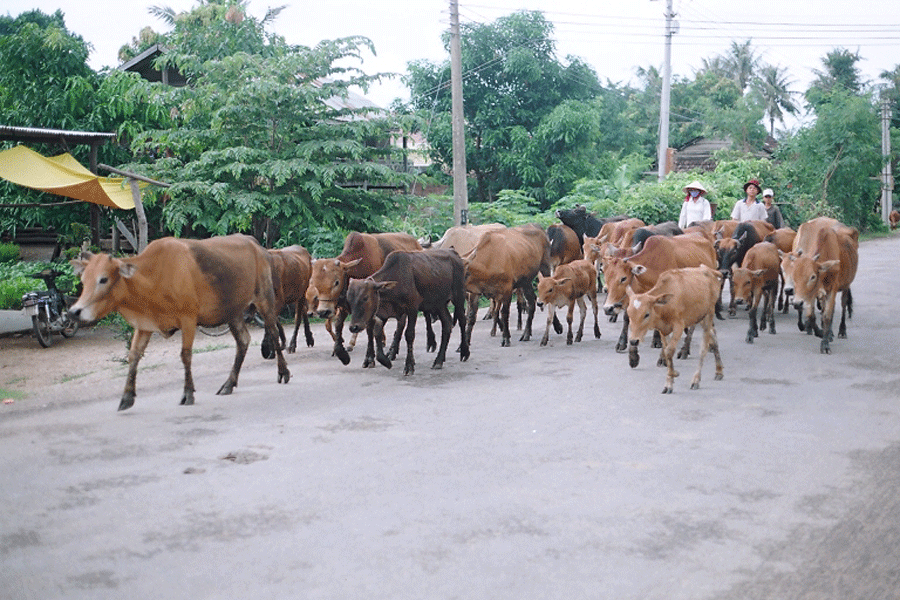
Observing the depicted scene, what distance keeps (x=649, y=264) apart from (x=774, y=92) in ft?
178

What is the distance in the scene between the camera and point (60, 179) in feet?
47.6

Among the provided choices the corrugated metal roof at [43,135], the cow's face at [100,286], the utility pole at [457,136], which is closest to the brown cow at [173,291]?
the cow's face at [100,286]

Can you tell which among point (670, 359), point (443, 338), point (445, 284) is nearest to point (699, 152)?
point (445, 284)

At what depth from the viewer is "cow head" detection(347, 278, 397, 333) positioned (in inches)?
416

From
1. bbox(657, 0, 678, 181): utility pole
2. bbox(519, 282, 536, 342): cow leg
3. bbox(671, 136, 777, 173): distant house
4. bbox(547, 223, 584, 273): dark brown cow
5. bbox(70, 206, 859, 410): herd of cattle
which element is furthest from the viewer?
bbox(671, 136, 777, 173): distant house

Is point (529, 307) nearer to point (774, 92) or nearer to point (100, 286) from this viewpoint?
point (100, 286)

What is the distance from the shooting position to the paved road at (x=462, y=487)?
5.12 metres

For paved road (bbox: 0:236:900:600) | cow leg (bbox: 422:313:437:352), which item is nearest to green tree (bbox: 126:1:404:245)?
cow leg (bbox: 422:313:437:352)

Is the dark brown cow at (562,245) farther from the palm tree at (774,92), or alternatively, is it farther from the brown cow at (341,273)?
the palm tree at (774,92)

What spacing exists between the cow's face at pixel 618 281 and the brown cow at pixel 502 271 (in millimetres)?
1990

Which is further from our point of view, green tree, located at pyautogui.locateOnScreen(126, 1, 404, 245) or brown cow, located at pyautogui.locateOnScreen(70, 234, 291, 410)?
green tree, located at pyautogui.locateOnScreen(126, 1, 404, 245)

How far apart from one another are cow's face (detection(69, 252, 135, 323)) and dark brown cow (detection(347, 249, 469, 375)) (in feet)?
8.48

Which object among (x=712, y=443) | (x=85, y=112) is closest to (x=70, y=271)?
(x=85, y=112)

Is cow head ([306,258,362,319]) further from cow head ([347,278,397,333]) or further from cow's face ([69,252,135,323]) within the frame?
cow's face ([69,252,135,323])
